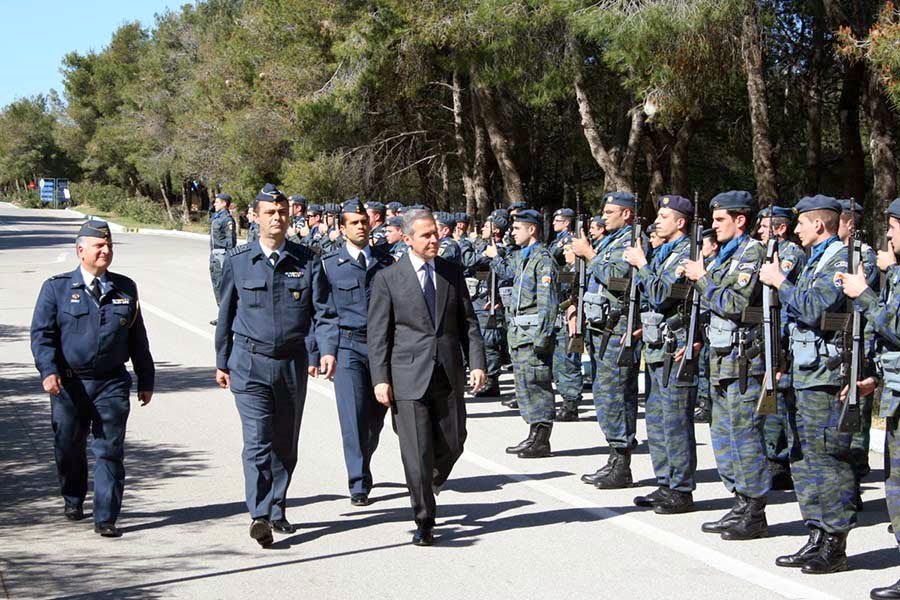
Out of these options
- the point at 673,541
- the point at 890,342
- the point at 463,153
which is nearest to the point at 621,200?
the point at 673,541

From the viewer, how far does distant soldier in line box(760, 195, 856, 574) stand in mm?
6375

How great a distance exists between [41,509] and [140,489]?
2.58ft

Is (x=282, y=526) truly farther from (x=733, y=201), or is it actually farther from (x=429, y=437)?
(x=733, y=201)

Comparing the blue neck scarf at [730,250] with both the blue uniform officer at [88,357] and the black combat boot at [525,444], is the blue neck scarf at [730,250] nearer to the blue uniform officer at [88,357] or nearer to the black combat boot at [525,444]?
the black combat boot at [525,444]

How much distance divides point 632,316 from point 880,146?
12577mm

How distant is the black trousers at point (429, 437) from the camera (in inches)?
270

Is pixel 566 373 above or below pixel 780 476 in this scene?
above

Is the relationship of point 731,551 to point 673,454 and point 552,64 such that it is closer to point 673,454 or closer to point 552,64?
point 673,454

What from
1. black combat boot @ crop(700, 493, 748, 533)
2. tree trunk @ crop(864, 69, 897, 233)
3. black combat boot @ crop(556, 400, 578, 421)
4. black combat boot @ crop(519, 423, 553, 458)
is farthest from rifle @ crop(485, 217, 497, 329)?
tree trunk @ crop(864, 69, 897, 233)

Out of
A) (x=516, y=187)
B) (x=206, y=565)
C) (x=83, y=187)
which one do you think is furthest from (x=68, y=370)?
(x=83, y=187)

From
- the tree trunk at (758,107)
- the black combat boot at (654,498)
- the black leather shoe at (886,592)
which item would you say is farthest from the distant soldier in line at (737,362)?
the tree trunk at (758,107)

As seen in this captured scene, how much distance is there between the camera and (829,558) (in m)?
6.37

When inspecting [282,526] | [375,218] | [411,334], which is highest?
[375,218]

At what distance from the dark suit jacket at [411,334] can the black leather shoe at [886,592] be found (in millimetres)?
2437
